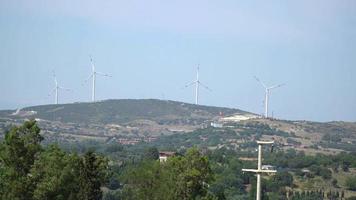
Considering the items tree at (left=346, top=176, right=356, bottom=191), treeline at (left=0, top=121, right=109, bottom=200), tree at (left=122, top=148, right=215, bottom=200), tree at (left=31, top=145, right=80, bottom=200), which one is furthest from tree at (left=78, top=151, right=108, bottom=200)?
tree at (left=346, top=176, right=356, bottom=191)

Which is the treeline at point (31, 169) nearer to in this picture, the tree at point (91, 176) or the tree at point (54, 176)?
the tree at point (54, 176)

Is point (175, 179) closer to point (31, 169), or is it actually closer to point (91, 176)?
point (91, 176)

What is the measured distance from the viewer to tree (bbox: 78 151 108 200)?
4334 cm

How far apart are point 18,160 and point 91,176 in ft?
19.0

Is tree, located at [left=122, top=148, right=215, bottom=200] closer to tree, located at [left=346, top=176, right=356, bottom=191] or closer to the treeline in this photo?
the treeline

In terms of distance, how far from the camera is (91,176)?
43875 millimetres

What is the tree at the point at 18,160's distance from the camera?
1527 inches

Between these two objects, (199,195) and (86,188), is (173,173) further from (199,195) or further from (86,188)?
(86,188)

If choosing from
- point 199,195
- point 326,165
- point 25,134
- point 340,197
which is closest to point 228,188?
point 340,197

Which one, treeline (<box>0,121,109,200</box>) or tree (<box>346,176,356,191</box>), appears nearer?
treeline (<box>0,121,109,200</box>)

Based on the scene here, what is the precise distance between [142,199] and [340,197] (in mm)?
90063

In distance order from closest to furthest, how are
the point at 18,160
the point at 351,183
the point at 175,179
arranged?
1. the point at 18,160
2. the point at 175,179
3. the point at 351,183

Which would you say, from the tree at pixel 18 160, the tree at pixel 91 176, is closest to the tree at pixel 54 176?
the tree at pixel 18 160

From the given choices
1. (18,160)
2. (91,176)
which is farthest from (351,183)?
(18,160)
